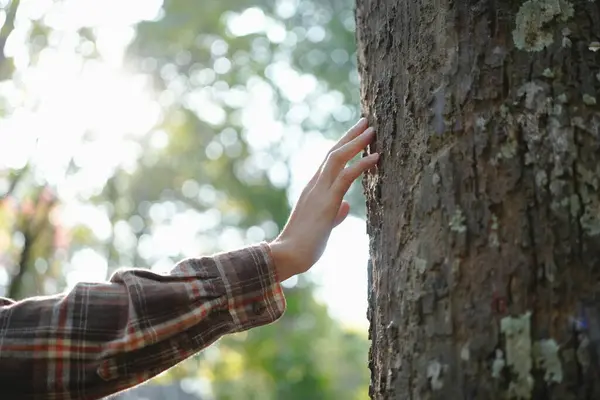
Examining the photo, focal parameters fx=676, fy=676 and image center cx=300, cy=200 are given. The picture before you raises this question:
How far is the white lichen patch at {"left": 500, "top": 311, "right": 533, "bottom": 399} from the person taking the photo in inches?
35.5

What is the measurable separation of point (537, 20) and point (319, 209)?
541 millimetres

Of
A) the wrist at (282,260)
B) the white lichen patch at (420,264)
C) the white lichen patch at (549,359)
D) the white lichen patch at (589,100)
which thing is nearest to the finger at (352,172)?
the wrist at (282,260)

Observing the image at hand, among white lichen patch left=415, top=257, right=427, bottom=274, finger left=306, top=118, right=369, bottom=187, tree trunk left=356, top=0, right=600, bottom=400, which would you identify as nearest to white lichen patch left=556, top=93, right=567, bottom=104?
tree trunk left=356, top=0, right=600, bottom=400

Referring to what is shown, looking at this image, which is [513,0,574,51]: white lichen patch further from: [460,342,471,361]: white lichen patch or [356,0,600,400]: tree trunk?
[460,342,471,361]: white lichen patch

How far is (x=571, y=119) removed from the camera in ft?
3.34

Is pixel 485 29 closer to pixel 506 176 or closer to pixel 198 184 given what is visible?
pixel 506 176

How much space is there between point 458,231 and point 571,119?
0.24m

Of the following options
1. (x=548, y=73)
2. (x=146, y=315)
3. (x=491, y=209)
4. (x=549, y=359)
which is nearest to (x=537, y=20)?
(x=548, y=73)

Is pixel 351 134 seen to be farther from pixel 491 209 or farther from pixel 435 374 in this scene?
pixel 435 374

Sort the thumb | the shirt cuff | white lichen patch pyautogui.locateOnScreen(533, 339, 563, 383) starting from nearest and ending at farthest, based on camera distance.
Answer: white lichen patch pyautogui.locateOnScreen(533, 339, 563, 383) → the shirt cuff → the thumb

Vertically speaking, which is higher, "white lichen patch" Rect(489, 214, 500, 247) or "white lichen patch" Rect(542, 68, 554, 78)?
"white lichen patch" Rect(542, 68, 554, 78)

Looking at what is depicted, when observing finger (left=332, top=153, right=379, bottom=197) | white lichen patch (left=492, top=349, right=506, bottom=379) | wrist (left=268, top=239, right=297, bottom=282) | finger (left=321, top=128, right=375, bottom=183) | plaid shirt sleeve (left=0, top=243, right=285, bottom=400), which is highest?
finger (left=321, top=128, right=375, bottom=183)

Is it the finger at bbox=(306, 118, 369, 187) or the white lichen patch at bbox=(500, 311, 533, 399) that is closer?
the white lichen patch at bbox=(500, 311, 533, 399)

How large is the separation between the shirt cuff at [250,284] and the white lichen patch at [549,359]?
0.55m
